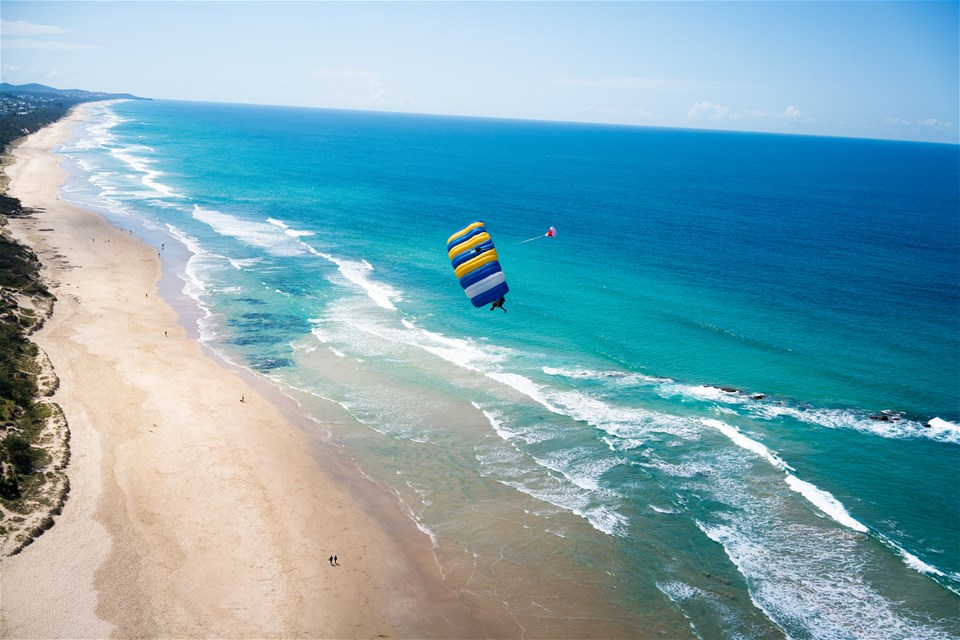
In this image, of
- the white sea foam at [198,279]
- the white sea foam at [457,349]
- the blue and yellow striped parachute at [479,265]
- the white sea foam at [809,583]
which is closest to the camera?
the white sea foam at [809,583]

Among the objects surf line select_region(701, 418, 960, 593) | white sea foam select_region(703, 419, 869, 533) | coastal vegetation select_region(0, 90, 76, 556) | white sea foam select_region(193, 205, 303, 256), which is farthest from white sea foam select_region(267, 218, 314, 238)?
white sea foam select_region(703, 419, 869, 533)

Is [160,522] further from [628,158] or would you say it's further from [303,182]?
[628,158]

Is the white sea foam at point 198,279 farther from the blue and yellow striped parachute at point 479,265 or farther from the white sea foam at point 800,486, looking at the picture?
the white sea foam at point 800,486

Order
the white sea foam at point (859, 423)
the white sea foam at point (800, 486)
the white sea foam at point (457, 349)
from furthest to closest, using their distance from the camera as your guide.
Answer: the white sea foam at point (457, 349) → the white sea foam at point (859, 423) → the white sea foam at point (800, 486)

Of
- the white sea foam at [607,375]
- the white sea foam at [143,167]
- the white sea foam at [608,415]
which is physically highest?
the white sea foam at [143,167]

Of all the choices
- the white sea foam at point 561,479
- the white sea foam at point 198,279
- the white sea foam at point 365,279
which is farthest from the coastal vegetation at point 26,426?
the white sea foam at point 365,279

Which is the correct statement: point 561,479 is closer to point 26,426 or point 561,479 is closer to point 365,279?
point 26,426

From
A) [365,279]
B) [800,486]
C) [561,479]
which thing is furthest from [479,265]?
[365,279]
